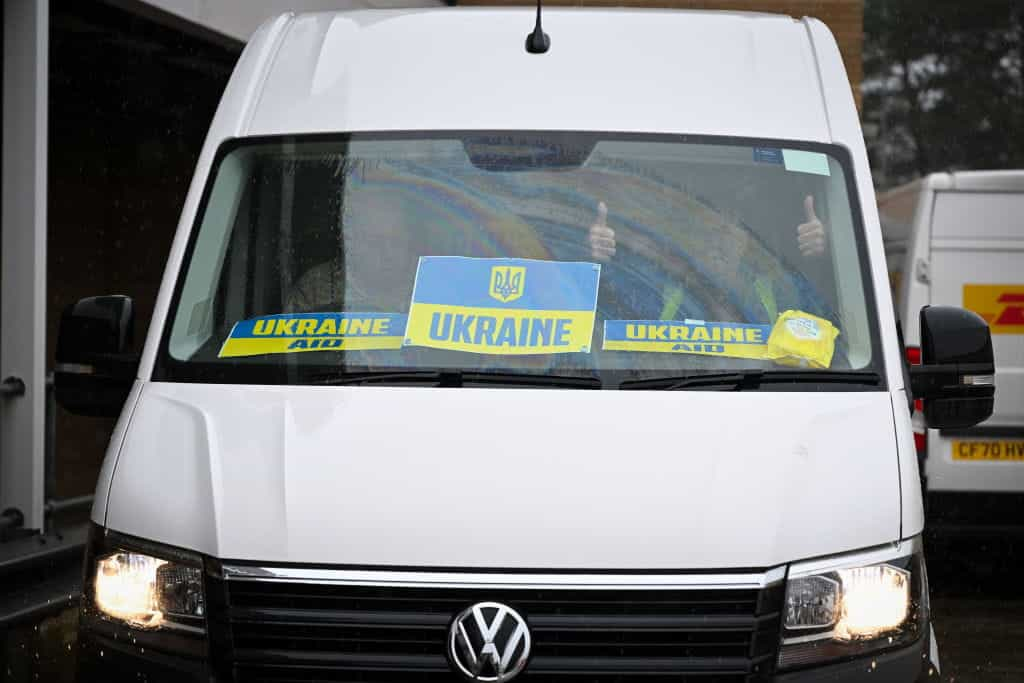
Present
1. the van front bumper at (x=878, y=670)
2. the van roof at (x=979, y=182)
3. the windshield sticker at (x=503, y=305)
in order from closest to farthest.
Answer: the van front bumper at (x=878, y=670), the windshield sticker at (x=503, y=305), the van roof at (x=979, y=182)

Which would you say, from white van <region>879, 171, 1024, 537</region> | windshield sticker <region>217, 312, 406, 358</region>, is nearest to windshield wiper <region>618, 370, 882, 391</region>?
windshield sticker <region>217, 312, 406, 358</region>

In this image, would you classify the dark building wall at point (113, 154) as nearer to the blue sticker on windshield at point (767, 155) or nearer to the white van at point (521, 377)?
the white van at point (521, 377)

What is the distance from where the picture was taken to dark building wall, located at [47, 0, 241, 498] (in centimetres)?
1147

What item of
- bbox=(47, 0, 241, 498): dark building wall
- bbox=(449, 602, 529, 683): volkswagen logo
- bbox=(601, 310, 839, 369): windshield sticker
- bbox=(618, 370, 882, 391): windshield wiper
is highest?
bbox=(601, 310, 839, 369): windshield sticker

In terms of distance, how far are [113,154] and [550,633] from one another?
1015 centimetres

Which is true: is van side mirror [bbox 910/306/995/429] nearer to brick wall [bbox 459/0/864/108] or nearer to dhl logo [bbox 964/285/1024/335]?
dhl logo [bbox 964/285/1024/335]

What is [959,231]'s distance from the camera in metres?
9.81

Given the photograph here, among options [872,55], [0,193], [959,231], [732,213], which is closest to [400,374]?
[732,213]

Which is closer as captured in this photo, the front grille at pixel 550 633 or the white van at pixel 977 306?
the front grille at pixel 550 633

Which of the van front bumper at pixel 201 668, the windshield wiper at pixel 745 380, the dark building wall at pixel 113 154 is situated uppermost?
the windshield wiper at pixel 745 380

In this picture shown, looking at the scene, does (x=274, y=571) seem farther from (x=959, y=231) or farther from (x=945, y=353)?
(x=959, y=231)

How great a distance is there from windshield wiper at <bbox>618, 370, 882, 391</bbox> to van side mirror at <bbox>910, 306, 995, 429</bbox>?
1.61 ft

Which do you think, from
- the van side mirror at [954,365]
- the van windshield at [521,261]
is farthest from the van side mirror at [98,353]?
the van side mirror at [954,365]

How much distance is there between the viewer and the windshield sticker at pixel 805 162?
462cm
